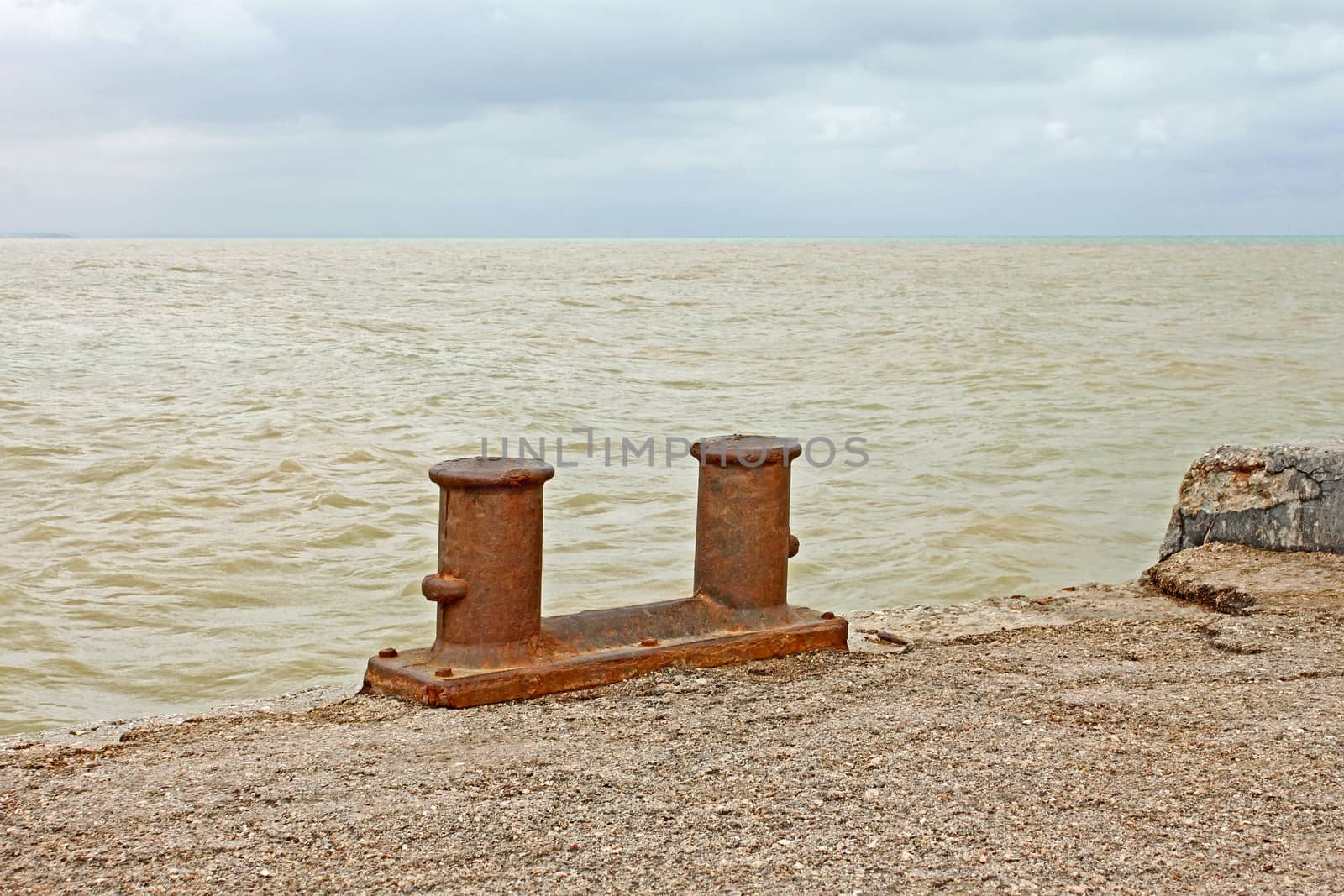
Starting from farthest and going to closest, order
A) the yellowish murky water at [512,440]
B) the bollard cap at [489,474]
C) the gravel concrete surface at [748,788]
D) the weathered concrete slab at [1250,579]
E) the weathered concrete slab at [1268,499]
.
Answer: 1. the yellowish murky water at [512,440]
2. the weathered concrete slab at [1268,499]
3. the weathered concrete slab at [1250,579]
4. the bollard cap at [489,474]
5. the gravel concrete surface at [748,788]

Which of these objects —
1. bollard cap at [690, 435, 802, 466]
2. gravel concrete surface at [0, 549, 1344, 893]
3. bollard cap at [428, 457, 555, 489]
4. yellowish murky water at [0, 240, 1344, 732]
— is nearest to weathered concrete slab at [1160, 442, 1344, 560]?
gravel concrete surface at [0, 549, 1344, 893]

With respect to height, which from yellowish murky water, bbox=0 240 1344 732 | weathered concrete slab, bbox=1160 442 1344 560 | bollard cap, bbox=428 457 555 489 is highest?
bollard cap, bbox=428 457 555 489

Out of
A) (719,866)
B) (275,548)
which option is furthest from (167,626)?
(719,866)

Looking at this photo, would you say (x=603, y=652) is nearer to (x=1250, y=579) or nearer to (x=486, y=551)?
(x=486, y=551)

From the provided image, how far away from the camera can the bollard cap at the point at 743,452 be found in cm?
394

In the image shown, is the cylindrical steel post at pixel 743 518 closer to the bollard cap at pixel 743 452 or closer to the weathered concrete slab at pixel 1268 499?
the bollard cap at pixel 743 452

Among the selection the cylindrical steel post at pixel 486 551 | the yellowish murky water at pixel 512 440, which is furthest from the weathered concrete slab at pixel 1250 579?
the cylindrical steel post at pixel 486 551

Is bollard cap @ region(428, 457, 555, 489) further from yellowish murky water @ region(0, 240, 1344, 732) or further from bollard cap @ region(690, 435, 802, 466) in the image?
yellowish murky water @ region(0, 240, 1344, 732)

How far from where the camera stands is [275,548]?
720 centimetres

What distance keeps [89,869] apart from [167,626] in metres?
3.69

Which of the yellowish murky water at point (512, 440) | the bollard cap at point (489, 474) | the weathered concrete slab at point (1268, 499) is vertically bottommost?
the yellowish murky water at point (512, 440)

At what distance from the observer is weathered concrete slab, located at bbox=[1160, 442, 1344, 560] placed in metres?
4.94

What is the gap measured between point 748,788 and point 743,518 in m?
1.37

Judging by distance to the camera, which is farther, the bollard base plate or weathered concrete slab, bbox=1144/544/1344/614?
weathered concrete slab, bbox=1144/544/1344/614
